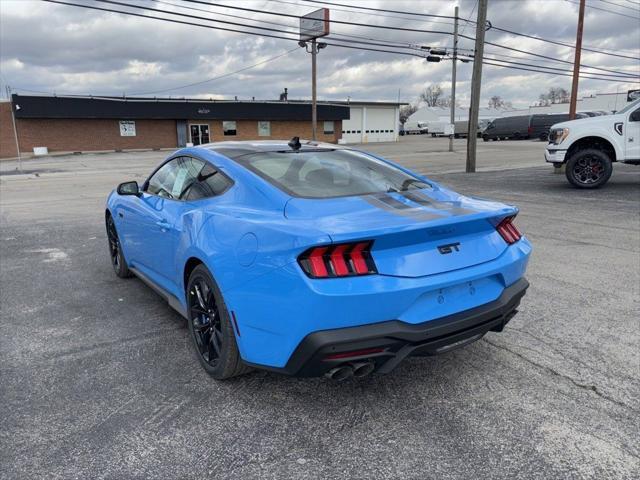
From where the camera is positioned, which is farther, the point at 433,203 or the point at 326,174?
the point at 326,174

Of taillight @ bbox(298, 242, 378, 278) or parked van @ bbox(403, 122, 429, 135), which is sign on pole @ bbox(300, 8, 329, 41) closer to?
taillight @ bbox(298, 242, 378, 278)

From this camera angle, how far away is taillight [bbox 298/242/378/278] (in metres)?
2.44

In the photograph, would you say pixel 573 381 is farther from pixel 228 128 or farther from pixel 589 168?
pixel 228 128

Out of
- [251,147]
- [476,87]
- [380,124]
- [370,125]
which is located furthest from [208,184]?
[380,124]

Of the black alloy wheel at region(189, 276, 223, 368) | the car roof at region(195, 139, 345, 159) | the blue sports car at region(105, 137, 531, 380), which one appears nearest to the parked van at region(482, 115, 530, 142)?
the car roof at region(195, 139, 345, 159)

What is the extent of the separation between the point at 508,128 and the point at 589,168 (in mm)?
41170

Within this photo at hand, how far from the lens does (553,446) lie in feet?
8.29

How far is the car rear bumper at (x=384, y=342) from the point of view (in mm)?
2432

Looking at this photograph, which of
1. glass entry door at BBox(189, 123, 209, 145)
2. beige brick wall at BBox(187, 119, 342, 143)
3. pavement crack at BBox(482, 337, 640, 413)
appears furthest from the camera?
beige brick wall at BBox(187, 119, 342, 143)

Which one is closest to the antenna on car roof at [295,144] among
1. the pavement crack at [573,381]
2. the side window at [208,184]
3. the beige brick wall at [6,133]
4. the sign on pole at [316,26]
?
the side window at [208,184]

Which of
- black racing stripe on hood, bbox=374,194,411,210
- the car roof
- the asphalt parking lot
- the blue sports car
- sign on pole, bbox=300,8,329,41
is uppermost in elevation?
sign on pole, bbox=300,8,329,41

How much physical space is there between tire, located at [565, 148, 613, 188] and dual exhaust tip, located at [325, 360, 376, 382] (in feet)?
36.2

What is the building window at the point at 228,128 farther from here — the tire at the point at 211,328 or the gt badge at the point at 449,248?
the gt badge at the point at 449,248

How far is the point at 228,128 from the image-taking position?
147 ft
